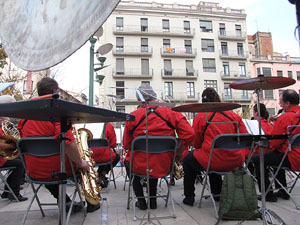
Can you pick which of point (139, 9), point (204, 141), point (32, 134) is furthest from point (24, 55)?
point (139, 9)

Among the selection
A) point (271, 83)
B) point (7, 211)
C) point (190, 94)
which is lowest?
point (7, 211)

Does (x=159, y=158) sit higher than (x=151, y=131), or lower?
lower

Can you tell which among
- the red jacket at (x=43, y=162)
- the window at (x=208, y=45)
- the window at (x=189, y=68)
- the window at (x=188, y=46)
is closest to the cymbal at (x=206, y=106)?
the red jacket at (x=43, y=162)

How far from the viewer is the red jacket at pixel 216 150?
3061 millimetres

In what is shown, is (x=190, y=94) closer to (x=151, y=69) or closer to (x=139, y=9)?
(x=151, y=69)

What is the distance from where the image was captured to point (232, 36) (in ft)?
113

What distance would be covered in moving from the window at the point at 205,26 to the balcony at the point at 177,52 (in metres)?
3.79

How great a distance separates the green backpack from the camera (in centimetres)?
264

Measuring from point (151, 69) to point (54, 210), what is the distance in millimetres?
29235

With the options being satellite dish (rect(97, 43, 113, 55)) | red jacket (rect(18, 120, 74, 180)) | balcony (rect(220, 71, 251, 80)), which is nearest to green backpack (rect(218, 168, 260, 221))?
red jacket (rect(18, 120, 74, 180))

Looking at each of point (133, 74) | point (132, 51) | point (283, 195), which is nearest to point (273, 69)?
point (133, 74)

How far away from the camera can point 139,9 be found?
32.7 metres

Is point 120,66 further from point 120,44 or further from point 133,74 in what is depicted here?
point 120,44

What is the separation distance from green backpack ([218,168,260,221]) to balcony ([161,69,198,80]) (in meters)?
29.2
